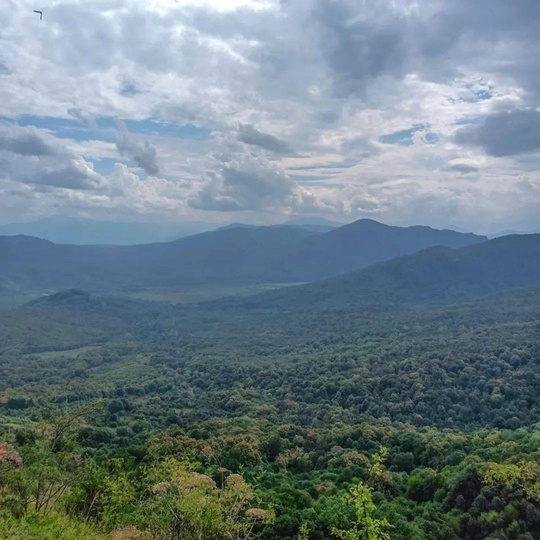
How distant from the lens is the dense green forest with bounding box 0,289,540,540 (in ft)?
68.7

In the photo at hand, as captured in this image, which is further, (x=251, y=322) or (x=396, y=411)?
(x=251, y=322)

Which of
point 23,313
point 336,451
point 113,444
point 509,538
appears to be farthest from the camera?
point 23,313

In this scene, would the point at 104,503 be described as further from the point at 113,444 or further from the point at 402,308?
the point at 402,308

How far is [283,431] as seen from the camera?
171ft

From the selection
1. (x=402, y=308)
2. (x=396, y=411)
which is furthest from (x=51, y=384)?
(x=402, y=308)

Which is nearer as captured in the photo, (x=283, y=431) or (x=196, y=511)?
(x=196, y=511)

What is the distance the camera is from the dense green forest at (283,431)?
20.9 metres

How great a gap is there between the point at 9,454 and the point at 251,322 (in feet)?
572

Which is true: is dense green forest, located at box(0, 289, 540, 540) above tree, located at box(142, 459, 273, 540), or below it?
below

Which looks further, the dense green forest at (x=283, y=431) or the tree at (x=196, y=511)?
the dense green forest at (x=283, y=431)

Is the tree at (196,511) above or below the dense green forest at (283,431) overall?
above

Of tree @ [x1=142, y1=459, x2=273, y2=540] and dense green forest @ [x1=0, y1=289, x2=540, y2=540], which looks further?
dense green forest @ [x1=0, y1=289, x2=540, y2=540]

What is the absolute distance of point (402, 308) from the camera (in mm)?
194750

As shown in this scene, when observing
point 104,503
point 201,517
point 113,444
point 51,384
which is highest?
→ point 201,517
